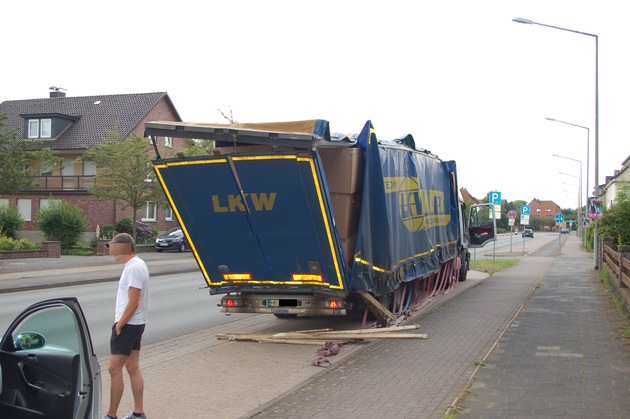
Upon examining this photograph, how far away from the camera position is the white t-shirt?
579cm

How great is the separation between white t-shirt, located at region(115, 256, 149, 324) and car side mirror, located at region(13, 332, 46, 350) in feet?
5.48

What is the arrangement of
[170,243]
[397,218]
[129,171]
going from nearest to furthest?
1. [397,218]
2. [129,171]
3. [170,243]

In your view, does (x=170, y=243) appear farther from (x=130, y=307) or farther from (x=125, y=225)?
(x=130, y=307)

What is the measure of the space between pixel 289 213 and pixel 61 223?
2794 centimetres

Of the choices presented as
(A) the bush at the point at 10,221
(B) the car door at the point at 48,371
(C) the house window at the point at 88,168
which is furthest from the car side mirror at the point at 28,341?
(C) the house window at the point at 88,168

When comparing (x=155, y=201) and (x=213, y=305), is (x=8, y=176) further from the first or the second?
(x=213, y=305)

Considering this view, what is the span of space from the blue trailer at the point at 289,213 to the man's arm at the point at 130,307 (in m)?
3.73

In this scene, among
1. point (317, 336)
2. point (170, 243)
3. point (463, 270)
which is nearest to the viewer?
point (317, 336)

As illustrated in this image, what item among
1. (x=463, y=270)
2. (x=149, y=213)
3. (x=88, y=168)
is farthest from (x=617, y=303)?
(x=88, y=168)

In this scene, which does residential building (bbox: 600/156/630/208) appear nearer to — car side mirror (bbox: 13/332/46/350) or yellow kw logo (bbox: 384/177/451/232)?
yellow kw logo (bbox: 384/177/451/232)

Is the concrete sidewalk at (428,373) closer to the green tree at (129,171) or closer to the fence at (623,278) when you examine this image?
the fence at (623,278)

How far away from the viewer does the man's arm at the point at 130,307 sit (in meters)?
5.73

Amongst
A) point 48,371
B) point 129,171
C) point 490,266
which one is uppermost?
point 129,171

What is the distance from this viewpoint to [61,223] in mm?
34812
